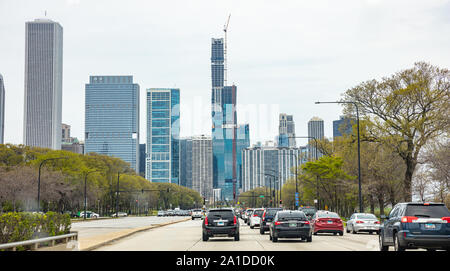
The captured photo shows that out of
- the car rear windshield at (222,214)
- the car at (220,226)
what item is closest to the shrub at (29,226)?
the car at (220,226)

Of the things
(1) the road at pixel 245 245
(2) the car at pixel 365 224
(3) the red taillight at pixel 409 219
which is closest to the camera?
(3) the red taillight at pixel 409 219

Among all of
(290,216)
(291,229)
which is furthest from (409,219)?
(290,216)

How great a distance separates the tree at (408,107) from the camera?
52.8m

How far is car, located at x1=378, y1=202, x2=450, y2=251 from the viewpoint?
19.1m

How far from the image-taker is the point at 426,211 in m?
19.6

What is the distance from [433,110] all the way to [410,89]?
10.4 feet

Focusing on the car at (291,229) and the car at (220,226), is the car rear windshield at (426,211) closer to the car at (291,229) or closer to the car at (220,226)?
the car at (291,229)

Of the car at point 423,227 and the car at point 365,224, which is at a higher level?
the car at point 423,227

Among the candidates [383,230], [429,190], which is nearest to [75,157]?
[429,190]

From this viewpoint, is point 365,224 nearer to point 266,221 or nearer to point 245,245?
point 266,221

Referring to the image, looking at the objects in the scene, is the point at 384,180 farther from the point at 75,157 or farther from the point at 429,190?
the point at 75,157

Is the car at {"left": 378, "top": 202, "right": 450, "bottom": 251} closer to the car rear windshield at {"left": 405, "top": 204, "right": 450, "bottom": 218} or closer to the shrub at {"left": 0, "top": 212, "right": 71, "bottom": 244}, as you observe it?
the car rear windshield at {"left": 405, "top": 204, "right": 450, "bottom": 218}

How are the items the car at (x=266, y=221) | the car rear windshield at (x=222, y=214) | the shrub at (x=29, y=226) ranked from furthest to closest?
the car at (x=266, y=221) < the car rear windshield at (x=222, y=214) < the shrub at (x=29, y=226)

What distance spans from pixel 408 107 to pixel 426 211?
36.4 meters
